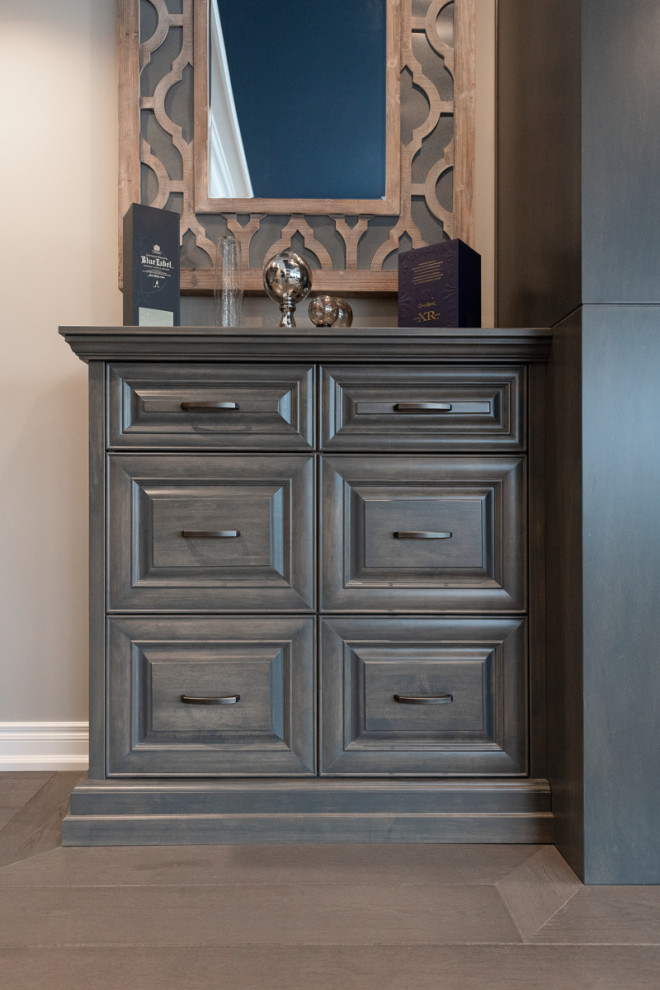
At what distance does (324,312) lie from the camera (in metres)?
1.68

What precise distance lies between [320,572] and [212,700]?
1.12 feet

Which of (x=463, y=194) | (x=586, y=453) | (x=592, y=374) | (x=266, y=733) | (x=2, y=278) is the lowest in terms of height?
(x=266, y=733)

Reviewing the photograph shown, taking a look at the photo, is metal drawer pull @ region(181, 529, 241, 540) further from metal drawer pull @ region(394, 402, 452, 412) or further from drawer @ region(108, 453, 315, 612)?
metal drawer pull @ region(394, 402, 452, 412)

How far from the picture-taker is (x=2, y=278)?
5.98ft

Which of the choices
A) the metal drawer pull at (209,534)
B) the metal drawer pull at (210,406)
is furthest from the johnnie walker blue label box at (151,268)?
the metal drawer pull at (209,534)

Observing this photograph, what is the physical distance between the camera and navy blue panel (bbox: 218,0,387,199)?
181cm

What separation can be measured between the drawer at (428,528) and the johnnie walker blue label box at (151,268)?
0.55 metres

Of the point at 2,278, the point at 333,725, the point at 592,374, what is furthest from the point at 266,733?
the point at 2,278

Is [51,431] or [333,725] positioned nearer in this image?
[333,725]

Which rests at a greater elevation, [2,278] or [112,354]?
[2,278]

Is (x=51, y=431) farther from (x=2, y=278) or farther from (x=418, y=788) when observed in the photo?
(x=418, y=788)

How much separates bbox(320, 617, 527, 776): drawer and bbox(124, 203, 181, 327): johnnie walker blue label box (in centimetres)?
81

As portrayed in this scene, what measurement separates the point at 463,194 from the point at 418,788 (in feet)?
4.79

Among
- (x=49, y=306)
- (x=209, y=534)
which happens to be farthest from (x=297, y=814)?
(x=49, y=306)
